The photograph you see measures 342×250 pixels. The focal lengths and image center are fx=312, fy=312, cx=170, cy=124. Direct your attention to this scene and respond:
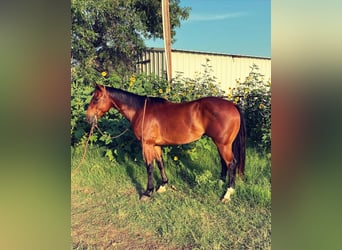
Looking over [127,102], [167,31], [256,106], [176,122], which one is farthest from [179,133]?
[167,31]

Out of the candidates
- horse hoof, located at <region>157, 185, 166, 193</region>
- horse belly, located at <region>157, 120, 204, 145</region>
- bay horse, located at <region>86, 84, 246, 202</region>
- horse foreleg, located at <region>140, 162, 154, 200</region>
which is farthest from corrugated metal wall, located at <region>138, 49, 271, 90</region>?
horse hoof, located at <region>157, 185, 166, 193</region>

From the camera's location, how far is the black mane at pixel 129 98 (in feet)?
7.52

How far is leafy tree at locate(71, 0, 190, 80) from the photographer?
244 centimetres

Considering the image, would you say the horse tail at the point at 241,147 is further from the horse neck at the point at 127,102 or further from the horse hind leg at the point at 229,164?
the horse neck at the point at 127,102

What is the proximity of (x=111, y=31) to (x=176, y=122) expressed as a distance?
1.00 metres

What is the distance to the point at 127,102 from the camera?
2.32 metres

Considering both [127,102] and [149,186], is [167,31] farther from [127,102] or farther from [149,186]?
[149,186]

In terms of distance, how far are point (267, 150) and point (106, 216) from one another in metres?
1.23

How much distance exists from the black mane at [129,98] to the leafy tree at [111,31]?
28 cm

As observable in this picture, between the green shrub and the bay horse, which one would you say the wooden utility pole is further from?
the green shrub

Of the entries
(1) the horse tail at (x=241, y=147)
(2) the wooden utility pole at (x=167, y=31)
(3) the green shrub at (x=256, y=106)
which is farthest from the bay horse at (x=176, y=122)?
(2) the wooden utility pole at (x=167, y=31)

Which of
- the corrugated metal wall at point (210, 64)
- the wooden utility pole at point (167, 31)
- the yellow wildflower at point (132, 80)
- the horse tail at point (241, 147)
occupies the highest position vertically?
the wooden utility pole at point (167, 31)
